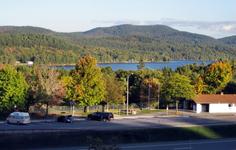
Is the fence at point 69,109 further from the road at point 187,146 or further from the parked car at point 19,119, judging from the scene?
the road at point 187,146

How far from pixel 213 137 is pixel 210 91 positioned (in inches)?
1213

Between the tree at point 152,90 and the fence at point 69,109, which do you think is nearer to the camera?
the fence at point 69,109

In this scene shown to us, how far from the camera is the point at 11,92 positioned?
59.2 meters

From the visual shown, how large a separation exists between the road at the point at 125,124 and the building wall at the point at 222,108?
7.50 meters

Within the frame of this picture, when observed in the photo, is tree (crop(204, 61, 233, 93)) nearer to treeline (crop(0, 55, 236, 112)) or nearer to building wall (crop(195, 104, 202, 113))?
treeline (crop(0, 55, 236, 112))

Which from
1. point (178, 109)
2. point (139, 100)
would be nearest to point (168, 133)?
point (178, 109)

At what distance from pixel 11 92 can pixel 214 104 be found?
2631cm

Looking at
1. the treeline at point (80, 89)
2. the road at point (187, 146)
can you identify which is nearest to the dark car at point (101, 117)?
the treeline at point (80, 89)

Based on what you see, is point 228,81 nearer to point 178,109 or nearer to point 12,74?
point 178,109

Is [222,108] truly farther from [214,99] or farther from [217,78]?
[217,78]

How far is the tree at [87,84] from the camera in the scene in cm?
6450

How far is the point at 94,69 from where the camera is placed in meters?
65.6

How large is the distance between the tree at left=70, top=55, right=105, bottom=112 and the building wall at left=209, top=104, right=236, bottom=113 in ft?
48.5

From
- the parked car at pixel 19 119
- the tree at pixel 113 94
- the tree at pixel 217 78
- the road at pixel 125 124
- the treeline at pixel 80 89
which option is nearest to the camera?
the road at pixel 125 124
